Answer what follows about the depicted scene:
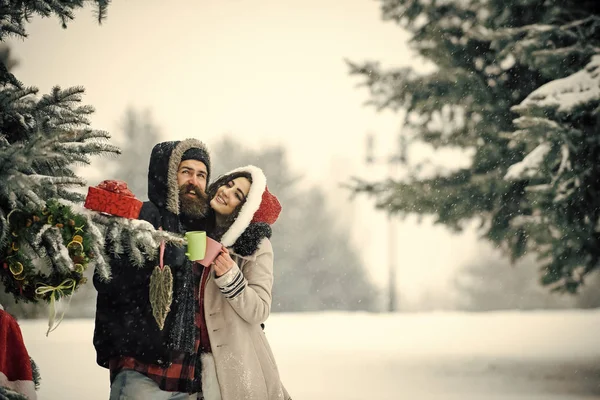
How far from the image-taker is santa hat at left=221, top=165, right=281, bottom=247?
3098mm

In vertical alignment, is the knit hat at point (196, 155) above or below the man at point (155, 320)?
above

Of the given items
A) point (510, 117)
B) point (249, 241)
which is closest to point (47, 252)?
point (249, 241)

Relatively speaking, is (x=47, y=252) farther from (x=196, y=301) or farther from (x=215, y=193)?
(x=215, y=193)

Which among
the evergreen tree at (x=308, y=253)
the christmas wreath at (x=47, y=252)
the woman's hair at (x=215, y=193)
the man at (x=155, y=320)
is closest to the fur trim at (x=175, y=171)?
the man at (x=155, y=320)

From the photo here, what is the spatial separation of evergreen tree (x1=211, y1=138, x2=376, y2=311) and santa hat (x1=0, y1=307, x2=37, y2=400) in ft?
29.1

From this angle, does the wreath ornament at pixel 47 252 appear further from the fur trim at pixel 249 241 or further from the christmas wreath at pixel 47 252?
the fur trim at pixel 249 241

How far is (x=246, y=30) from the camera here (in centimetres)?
976

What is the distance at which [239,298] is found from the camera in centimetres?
296

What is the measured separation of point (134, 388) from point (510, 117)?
14.7 ft

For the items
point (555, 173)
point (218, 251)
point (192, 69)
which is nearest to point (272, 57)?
point (192, 69)

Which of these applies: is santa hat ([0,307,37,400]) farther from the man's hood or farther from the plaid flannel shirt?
the man's hood

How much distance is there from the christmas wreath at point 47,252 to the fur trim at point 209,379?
0.86 metres

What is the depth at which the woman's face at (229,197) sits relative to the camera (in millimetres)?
3178

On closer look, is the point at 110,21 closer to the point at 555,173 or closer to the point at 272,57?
the point at 272,57
